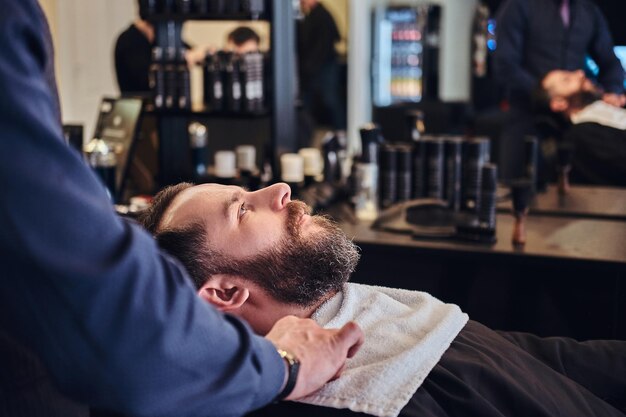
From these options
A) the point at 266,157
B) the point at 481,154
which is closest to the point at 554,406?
the point at 481,154

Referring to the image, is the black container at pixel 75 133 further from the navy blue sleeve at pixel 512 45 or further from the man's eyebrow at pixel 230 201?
the navy blue sleeve at pixel 512 45

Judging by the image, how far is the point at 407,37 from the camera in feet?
27.6

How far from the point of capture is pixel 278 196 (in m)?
1.60

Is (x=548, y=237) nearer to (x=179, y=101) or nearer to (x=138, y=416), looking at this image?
(x=179, y=101)

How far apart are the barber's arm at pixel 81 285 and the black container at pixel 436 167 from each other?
2091 mm

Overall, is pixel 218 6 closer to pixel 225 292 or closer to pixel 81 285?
pixel 225 292

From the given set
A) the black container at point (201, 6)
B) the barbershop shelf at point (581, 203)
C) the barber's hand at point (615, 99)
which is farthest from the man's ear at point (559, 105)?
the black container at point (201, 6)

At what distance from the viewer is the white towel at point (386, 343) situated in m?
1.32

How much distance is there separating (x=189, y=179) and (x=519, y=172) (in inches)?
78.2

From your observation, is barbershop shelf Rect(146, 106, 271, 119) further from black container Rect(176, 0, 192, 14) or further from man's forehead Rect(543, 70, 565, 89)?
man's forehead Rect(543, 70, 565, 89)

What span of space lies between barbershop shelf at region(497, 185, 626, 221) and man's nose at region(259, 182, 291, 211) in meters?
1.73

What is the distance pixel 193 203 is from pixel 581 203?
7.16 ft

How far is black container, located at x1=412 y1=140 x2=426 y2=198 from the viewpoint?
10.2 ft

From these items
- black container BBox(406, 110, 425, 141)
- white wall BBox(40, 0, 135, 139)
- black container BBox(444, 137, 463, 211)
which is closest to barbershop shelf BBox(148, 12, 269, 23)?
black container BBox(406, 110, 425, 141)
